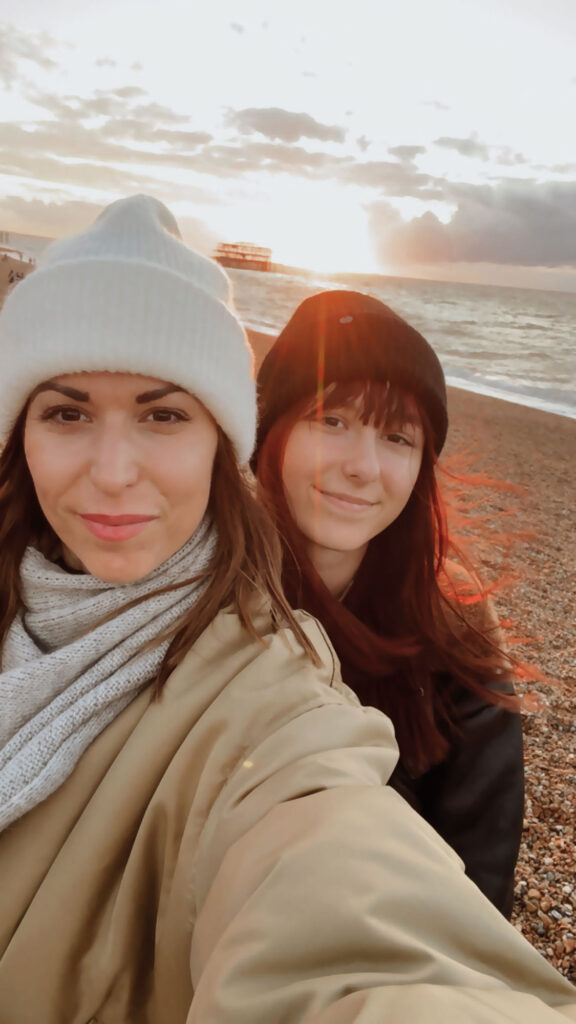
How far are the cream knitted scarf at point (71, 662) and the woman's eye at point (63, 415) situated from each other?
41 cm

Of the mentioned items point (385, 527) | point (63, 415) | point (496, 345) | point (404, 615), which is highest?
point (496, 345)

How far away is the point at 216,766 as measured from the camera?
1364 mm

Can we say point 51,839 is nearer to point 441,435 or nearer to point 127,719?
point 127,719

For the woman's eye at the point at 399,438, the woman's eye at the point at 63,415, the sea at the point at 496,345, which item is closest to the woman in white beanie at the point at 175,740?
the woman's eye at the point at 63,415

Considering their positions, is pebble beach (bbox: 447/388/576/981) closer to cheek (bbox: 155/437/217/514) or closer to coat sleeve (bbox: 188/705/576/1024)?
cheek (bbox: 155/437/217/514)

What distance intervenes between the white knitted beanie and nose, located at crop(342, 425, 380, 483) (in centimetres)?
73

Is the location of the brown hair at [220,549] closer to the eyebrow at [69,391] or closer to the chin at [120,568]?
the chin at [120,568]

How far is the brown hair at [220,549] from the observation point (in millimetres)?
1622

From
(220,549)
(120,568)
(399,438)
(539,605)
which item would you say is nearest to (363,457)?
(399,438)

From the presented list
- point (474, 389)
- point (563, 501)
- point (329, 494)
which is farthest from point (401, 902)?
point (474, 389)

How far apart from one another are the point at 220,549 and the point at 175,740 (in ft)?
1.67

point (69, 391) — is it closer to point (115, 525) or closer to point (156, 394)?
point (156, 394)

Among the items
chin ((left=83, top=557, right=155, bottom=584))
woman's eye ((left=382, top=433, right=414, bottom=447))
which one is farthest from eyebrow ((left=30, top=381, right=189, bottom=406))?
woman's eye ((left=382, top=433, right=414, bottom=447))

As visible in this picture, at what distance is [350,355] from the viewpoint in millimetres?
2449
